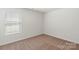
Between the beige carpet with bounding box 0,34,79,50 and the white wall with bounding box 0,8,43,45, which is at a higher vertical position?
the white wall with bounding box 0,8,43,45

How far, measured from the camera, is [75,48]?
140 centimetres

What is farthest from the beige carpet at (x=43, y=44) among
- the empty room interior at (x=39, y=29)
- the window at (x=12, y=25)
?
the window at (x=12, y=25)

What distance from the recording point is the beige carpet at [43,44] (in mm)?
1398

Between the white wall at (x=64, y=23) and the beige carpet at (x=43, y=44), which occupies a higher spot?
the white wall at (x=64, y=23)

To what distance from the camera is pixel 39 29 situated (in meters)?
1.43

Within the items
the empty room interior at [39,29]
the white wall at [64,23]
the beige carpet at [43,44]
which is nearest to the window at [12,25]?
the empty room interior at [39,29]

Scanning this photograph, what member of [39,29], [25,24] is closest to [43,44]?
[39,29]

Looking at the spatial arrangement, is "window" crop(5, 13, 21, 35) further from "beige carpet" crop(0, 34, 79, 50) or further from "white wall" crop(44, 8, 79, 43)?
"white wall" crop(44, 8, 79, 43)

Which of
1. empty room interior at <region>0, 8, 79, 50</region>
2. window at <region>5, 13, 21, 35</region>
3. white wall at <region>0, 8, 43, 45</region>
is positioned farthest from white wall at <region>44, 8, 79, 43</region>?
window at <region>5, 13, 21, 35</region>

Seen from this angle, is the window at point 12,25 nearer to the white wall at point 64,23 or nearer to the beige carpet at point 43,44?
the beige carpet at point 43,44

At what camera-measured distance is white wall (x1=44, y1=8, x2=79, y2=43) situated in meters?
1.38

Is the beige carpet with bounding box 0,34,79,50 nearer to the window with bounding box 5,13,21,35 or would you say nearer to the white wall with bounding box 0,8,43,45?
the white wall with bounding box 0,8,43,45

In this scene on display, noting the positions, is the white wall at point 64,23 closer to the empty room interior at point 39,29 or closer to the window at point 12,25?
the empty room interior at point 39,29
